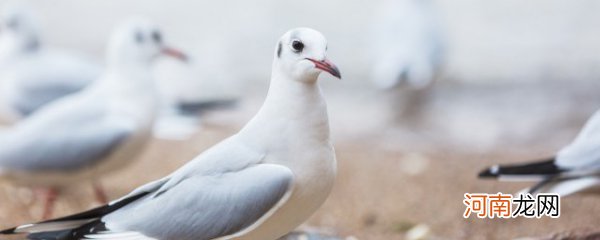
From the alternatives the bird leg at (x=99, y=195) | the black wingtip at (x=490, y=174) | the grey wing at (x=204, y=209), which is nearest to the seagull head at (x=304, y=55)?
the grey wing at (x=204, y=209)

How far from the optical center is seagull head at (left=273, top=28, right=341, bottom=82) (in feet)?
6.95

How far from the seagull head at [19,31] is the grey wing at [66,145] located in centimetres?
177

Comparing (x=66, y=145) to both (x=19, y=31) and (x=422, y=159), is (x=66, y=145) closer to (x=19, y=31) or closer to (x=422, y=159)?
(x=422, y=159)

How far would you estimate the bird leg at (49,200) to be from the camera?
3398 mm

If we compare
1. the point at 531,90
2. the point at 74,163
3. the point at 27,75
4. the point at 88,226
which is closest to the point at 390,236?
the point at 74,163

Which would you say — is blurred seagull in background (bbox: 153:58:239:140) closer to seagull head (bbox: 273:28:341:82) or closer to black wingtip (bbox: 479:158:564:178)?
black wingtip (bbox: 479:158:564:178)

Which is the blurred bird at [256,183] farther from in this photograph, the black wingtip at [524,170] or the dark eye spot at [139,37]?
the dark eye spot at [139,37]

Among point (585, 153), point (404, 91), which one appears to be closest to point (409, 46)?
point (404, 91)

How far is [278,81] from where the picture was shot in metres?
2.21

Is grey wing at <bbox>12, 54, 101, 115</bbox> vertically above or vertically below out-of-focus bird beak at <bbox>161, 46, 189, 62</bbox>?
above

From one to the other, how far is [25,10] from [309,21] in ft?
10.9

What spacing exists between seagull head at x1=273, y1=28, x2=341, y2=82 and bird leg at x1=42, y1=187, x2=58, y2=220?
1513 millimetres

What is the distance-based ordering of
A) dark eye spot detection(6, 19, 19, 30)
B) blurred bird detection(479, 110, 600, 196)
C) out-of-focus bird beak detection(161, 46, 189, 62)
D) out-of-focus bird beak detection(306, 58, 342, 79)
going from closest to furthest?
1. out-of-focus bird beak detection(306, 58, 342, 79)
2. blurred bird detection(479, 110, 600, 196)
3. out-of-focus bird beak detection(161, 46, 189, 62)
4. dark eye spot detection(6, 19, 19, 30)

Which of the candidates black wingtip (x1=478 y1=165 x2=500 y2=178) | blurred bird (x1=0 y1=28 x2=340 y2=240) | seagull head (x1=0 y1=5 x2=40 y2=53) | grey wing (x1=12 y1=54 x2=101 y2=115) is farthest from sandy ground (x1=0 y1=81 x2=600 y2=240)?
blurred bird (x1=0 y1=28 x2=340 y2=240)
